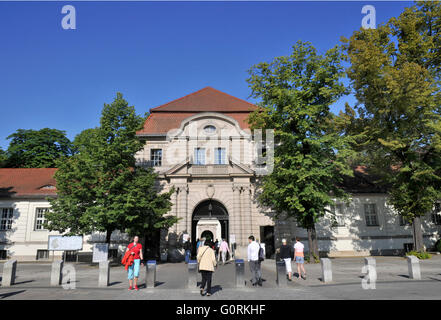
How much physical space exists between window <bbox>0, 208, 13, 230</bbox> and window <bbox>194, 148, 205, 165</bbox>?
1791cm

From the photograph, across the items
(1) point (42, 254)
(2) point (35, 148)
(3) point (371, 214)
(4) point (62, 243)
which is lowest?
(1) point (42, 254)

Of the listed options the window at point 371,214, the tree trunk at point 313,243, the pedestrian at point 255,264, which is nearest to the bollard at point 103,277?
the pedestrian at point 255,264

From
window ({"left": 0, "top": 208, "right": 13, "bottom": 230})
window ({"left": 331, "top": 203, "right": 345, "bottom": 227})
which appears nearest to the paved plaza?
window ({"left": 331, "top": 203, "right": 345, "bottom": 227})

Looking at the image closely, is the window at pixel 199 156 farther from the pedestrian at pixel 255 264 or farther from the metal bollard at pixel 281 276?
the metal bollard at pixel 281 276

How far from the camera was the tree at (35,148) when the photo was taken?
3888 cm

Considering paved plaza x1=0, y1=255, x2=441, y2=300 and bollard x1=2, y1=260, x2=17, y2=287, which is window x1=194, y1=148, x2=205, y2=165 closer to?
paved plaza x1=0, y1=255, x2=441, y2=300

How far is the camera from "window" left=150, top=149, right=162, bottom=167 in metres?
28.0

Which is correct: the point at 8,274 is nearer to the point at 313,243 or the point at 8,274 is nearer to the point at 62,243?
the point at 62,243

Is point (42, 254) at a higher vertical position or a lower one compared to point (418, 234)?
lower

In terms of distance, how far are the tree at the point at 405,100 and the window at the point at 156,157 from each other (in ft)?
58.2

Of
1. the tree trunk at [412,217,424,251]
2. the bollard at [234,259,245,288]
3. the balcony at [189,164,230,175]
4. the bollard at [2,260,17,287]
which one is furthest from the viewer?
the balcony at [189,164,230,175]

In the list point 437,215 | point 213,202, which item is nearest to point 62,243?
point 213,202

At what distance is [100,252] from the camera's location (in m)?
23.0

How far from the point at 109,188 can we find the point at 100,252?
6.48m
